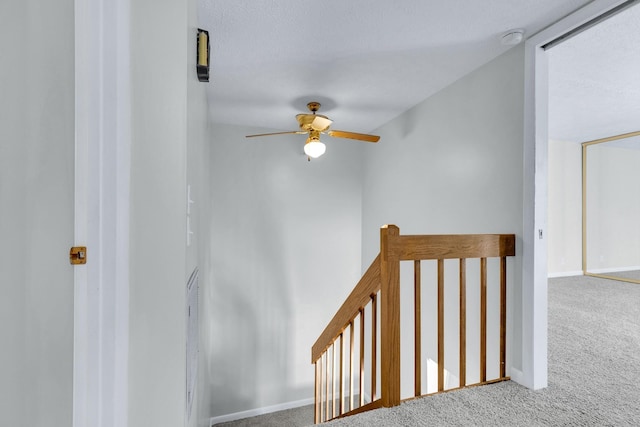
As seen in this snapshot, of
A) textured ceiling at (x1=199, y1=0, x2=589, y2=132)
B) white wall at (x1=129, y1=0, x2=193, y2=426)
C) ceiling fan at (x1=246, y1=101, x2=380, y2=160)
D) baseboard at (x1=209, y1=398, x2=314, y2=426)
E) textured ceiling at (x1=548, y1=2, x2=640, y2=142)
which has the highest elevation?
textured ceiling at (x1=548, y1=2, x2=640, y2=142)

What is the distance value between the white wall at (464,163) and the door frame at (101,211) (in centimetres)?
205

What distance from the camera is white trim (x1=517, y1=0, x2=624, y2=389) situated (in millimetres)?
1713

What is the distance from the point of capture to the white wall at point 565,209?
16.0ft

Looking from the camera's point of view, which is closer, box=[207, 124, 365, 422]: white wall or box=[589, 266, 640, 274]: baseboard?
box=[207, 124, 365, 422]: white wall

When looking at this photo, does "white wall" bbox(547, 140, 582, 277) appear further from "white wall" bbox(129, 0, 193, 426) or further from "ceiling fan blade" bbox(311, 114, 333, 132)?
"white wall" bbox(129, 0, 193, 426)

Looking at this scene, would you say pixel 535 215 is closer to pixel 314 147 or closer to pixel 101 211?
pixel 314 147

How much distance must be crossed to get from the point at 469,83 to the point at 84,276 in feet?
8.71

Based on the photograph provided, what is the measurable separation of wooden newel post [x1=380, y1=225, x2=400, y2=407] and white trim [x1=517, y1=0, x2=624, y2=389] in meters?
0.84

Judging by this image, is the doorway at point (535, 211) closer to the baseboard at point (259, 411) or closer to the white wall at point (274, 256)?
the white wall at point (274, 256)

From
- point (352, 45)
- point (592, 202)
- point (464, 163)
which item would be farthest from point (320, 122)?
point (592, 202)

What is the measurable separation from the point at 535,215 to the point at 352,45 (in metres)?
1.56

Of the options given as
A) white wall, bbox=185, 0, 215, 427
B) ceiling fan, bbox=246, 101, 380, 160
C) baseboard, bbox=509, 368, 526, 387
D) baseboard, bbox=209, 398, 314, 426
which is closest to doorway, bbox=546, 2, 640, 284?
ceiling fan, bbox=246, 101, 380, 160

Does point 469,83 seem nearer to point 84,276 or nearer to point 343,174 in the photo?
point 343,174

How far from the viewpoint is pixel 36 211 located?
577 millimetres
